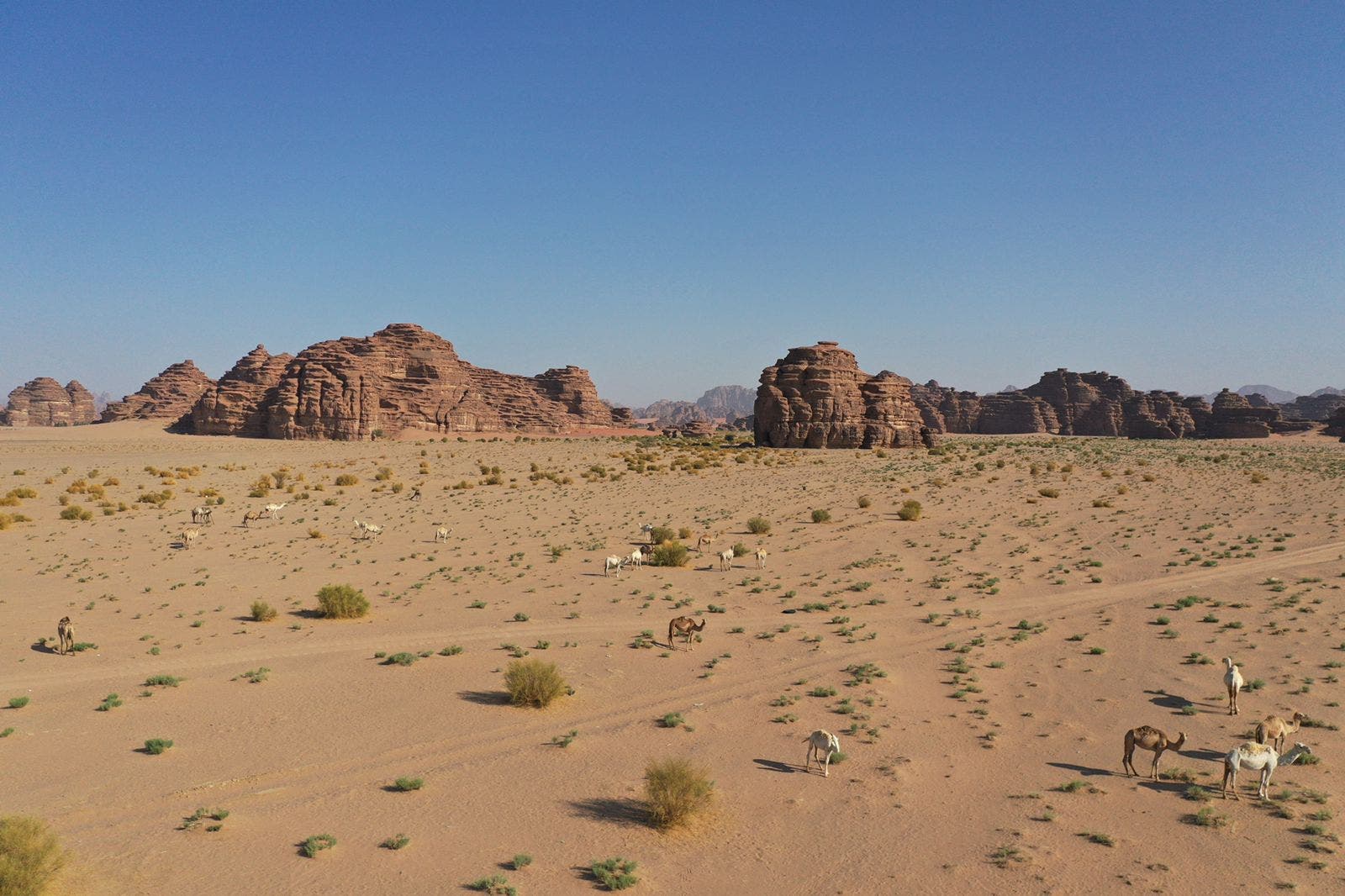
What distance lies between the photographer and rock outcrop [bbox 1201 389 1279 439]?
121 metres

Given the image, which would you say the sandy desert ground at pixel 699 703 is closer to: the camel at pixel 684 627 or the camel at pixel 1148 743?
the camel at pixel 1148 743

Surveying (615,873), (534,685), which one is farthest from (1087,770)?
(534,685)

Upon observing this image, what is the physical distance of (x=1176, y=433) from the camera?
127 meters

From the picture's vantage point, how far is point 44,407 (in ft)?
440

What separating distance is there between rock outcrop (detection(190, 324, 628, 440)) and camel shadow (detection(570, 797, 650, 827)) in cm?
9235

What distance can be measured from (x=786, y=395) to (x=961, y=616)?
52.6 m

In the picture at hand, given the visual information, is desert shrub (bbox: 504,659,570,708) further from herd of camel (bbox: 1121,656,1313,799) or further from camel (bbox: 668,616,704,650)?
herd of camel (bbox: 1121,656,1313,799)

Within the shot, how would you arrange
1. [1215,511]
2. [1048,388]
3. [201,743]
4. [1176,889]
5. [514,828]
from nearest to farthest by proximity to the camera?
[1176,889] < [514,828] < [201,743] < [1215,511] < [1048,388]

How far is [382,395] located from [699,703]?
10188 cm

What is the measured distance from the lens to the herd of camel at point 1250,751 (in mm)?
9344

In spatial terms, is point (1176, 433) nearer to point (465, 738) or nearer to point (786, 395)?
point (786, 395)

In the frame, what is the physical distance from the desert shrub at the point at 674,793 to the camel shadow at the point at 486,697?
4839 millimetres

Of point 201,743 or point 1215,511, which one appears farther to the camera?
point 1215,511

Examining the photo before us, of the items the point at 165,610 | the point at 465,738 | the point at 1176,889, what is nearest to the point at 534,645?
the point at 465,738
